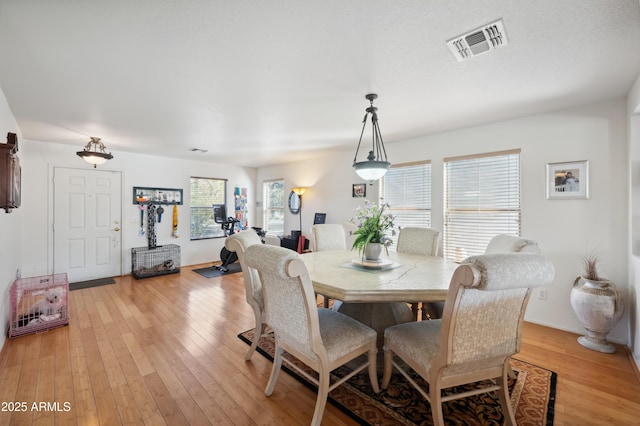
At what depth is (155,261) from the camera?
531cm

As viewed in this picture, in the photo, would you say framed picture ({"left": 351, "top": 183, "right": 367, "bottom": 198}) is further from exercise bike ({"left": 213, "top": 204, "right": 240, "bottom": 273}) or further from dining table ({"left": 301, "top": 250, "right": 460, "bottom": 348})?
exercise bike ({"left": 213, "top": 204, "right": 240, "bottom": 273})

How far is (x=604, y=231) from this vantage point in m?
2.78

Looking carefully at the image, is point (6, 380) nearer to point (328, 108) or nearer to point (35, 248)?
point (35, 248)

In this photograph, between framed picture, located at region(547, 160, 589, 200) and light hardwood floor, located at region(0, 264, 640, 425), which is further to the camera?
framed picture, located at region(547, 160, 589, 200)

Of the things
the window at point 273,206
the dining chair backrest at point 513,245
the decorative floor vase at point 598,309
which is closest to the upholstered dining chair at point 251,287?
the dining chair backrest at point 513,245

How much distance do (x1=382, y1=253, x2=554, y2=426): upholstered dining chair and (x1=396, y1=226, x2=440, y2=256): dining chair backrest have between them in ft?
5.24

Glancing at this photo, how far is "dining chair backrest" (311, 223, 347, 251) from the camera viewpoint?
139 inches

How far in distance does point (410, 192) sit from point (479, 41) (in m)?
2.66

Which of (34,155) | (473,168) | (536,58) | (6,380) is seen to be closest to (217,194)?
(34,155)

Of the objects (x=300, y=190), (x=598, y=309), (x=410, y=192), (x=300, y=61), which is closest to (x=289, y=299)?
(x=300, y=61)

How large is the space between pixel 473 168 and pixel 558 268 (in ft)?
4.80

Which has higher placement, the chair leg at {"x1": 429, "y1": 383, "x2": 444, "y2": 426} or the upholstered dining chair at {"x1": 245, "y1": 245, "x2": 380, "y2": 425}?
the upholstered dining chair at {"x1": 245, "y1": 245, "x2": 380, "y2": 425}

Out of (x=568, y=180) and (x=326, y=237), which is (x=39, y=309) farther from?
(x=568, y=180)

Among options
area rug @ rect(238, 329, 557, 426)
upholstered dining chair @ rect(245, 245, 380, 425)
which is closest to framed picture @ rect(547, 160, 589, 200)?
area rug @ rect(238, 329, 557, 426)
